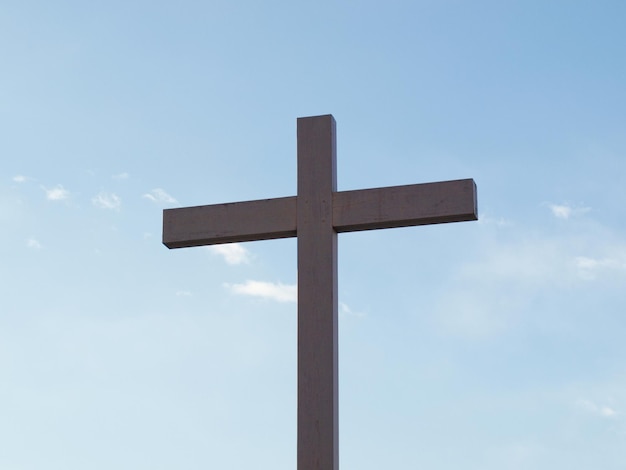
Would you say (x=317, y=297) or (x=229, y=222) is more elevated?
(x=229, y=222)

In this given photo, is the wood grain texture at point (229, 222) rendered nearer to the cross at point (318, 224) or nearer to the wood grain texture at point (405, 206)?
the cross at point (318, 224)

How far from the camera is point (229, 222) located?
548 cm

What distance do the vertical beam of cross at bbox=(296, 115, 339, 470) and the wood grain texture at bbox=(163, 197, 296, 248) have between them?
0.09 meters

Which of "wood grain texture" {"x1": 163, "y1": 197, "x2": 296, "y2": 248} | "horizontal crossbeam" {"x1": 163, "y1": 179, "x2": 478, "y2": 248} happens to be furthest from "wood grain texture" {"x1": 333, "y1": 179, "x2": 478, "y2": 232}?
"wood grain texture" {"x1": 163, "y1": 197, "x2": 296, "y2": 248}

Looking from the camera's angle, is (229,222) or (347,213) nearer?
(347,213)

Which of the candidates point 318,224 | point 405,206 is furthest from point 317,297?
point 405,206

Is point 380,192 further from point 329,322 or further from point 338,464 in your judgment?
point 338,464

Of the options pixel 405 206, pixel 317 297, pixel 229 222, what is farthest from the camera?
pixel 229 222

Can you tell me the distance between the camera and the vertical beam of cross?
4879mm

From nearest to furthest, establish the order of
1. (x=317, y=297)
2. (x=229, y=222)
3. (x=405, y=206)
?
(x=317, y=297)
(x=405, y=206)
(x=229, y=222)

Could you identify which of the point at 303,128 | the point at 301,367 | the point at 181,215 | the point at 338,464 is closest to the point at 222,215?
the point at 181,215

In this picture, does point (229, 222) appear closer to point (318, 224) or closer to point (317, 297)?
point (318, 224)

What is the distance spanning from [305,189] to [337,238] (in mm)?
287

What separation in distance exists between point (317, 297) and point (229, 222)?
0.70 metres
